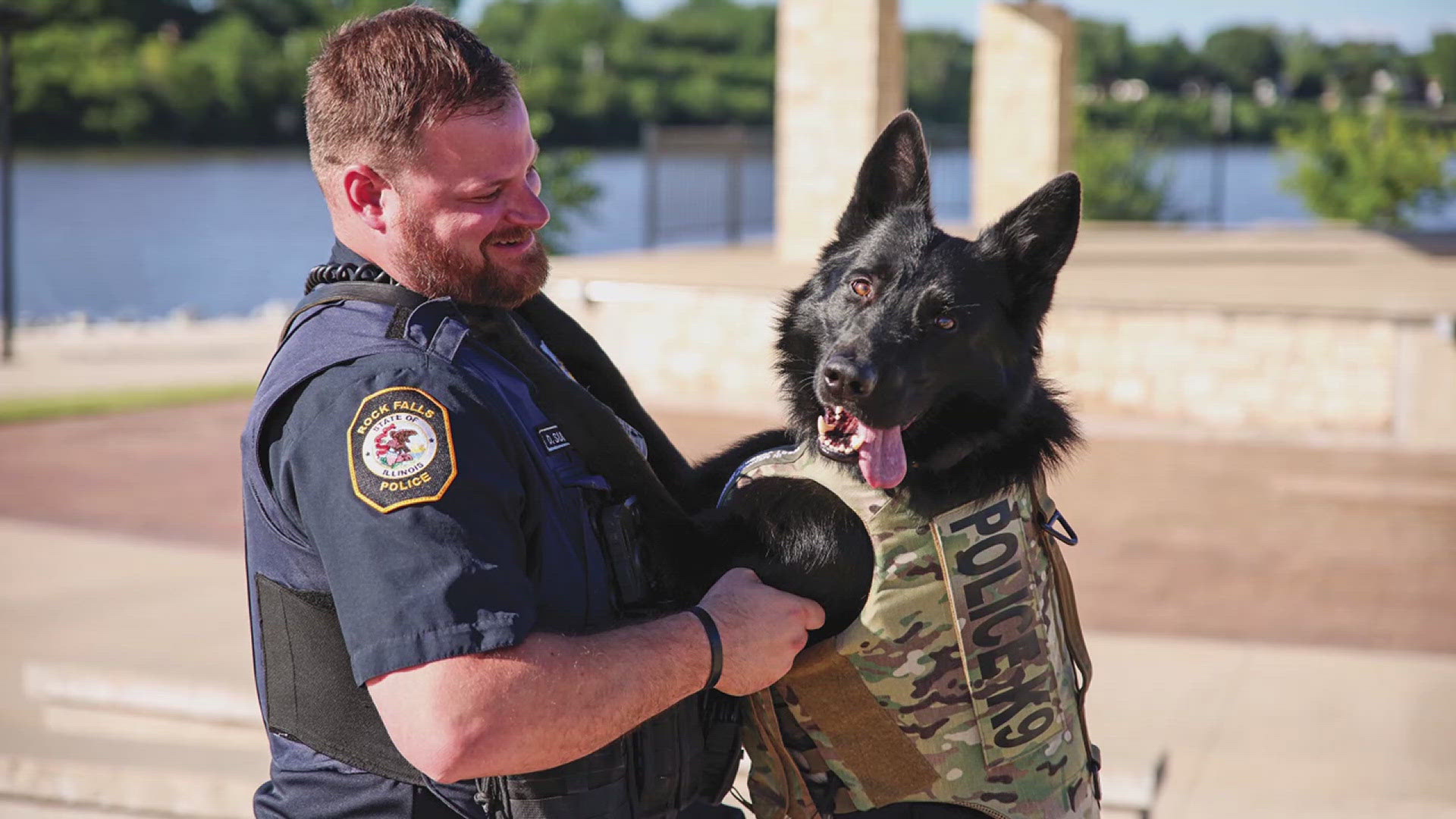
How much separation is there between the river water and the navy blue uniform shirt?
28.5ft

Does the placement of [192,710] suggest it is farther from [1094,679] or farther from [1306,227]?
[1306,227]

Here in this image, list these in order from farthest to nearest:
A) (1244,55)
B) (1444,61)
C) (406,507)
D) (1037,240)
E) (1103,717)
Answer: (1244,55) → (1444,61) → (1103,717) → (1037,240) → (406,507)

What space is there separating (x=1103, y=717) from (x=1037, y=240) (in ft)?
9.58

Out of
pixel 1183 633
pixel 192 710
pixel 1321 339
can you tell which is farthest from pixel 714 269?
pixel 192 710

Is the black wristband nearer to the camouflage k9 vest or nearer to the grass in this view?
the camouflage k9 vest

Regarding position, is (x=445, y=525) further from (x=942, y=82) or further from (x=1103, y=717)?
(x=942, y=82)

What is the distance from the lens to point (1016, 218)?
2131mm

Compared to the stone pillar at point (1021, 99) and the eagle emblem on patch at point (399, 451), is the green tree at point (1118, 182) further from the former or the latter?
the eagle emblem on patch at point (399, 451)

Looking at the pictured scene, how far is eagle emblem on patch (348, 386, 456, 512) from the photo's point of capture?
5.01 ft

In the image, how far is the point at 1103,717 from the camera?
15.3ft

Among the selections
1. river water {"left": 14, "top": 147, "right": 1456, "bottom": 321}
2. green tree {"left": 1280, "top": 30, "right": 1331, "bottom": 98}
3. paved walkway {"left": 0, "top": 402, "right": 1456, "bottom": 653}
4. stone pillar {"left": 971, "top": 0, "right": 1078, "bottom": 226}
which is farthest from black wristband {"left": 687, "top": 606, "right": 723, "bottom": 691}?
green tree {"left": 1280, "top": 30, "right": 1331, "bottom": 98}

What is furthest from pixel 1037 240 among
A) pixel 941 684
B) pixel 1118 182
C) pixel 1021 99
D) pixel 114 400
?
pixel 1118 182

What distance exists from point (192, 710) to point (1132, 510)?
494 centimetres

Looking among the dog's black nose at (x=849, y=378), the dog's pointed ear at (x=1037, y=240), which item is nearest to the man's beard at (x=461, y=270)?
the dog's black nose at (x=849, y=378)
